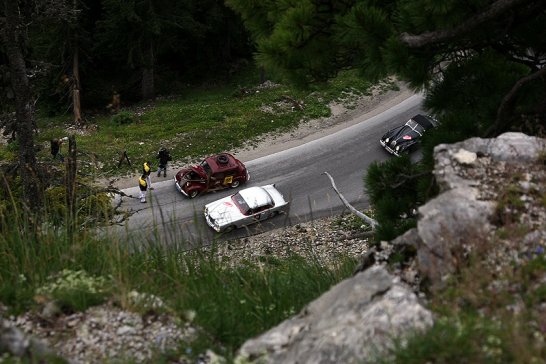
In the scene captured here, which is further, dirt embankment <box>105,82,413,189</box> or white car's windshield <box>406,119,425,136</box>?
dirt embankment <box>105,82,413,189</box>

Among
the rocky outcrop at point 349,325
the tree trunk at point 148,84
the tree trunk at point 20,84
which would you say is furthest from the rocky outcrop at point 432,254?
the tree trunk at point 148,84

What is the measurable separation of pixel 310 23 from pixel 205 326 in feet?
15.9

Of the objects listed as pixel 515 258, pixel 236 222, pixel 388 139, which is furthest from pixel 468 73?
pixel 388 139

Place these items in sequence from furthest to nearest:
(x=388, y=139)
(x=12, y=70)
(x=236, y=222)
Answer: (x=388, y=139) → (x=236, y=222) → (x=12, y=70)

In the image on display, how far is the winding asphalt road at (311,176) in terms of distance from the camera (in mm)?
21516

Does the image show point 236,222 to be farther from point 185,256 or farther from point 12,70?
point 185,256

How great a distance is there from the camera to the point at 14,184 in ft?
44.9

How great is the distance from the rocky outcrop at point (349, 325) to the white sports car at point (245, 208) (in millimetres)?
14524

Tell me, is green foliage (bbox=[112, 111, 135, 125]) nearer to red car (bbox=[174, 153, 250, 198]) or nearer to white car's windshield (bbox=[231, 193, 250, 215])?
red car (bbox=[174, 153, 250, 198])

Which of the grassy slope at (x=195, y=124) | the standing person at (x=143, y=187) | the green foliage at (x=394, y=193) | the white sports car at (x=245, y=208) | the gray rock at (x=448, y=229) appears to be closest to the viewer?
the gray rock at (x=448, y=229)

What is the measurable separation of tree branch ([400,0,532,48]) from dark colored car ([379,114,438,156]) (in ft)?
56.5

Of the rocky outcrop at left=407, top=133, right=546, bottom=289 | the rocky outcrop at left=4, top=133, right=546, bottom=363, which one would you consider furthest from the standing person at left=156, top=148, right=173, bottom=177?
the rocky outcrop at left=407, top=133, right=546, bottom=289

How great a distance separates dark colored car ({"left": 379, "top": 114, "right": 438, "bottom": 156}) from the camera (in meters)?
23.9

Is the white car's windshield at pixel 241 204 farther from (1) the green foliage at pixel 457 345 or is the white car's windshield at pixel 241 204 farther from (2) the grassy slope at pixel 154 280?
(1) the green foliage at pixel 457 345
